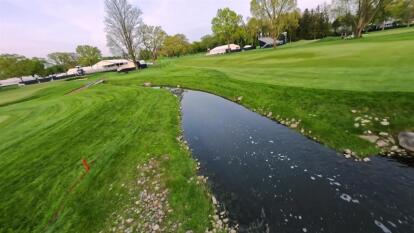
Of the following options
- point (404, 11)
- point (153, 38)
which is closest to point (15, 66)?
point (153, 38)

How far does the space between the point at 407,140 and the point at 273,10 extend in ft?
181

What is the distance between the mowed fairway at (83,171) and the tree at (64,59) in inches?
4272

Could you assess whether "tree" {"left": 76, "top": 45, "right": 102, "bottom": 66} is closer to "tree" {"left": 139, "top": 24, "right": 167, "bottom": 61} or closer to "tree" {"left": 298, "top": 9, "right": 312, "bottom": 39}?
"tree" {"left": 139, "top": 24, "right": 167, "bottom": 61}

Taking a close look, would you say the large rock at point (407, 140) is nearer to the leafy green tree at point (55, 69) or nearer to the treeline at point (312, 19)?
the treeline at point (312, 19)

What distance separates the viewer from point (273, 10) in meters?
53.1

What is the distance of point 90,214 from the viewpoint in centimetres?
622

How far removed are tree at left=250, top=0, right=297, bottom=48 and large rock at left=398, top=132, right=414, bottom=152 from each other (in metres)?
53.8

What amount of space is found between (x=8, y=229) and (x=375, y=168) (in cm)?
1195

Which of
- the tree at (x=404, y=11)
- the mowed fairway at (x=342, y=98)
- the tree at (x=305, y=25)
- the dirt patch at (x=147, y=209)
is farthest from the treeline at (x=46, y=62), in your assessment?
the tree at (x=404, y=11)

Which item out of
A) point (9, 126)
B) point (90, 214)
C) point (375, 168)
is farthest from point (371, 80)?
point (9, 126)

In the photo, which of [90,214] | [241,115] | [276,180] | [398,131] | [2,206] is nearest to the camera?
[90,214]

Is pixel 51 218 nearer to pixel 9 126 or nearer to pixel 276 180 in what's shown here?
pixel 276 180

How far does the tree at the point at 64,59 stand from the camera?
102 meters

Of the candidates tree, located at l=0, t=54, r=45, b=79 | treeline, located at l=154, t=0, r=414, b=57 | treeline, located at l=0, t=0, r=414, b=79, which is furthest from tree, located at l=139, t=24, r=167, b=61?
tree, located at l=0, t=54, r=45, b=79
